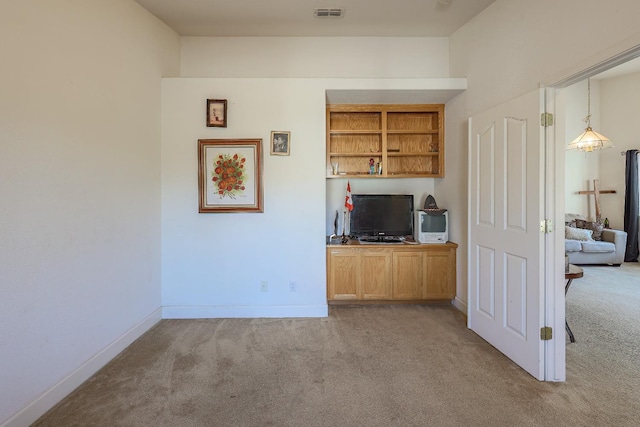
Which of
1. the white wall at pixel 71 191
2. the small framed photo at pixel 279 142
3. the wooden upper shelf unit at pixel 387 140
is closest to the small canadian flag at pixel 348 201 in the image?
the wooden upper shelf unit at pixel 387 140

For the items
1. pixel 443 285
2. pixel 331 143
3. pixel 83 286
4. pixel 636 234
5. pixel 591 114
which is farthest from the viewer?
pixel 591 114

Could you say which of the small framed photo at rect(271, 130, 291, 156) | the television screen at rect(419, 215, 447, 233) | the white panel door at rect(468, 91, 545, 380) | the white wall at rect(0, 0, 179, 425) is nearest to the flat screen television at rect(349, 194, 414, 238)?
the television screen at rect(419, 215, 447, 233)

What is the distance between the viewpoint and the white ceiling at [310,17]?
2758 millimetres

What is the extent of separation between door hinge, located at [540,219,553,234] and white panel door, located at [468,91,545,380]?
0.03 meters

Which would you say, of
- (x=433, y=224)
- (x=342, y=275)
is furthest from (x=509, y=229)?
(x=342, y=275)

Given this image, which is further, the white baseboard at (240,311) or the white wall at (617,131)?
the white wall at (617,131)

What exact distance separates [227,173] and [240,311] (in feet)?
4.94

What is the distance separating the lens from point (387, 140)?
377cm

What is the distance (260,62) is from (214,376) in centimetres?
329

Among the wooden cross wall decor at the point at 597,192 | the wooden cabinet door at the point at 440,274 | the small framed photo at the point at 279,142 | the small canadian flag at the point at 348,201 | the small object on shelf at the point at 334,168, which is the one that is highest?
the small framed photo at the point at 279,142

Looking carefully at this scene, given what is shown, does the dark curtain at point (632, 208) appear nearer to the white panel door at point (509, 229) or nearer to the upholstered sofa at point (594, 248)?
the upholstered sofa at point (594, 248)

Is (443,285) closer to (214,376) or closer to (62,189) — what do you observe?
(214,376)

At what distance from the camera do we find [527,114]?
2.09 metres

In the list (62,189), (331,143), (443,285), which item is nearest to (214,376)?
(62,189)
